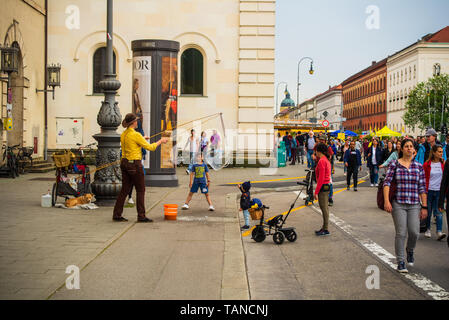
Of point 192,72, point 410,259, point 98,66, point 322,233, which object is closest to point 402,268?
point 410,259

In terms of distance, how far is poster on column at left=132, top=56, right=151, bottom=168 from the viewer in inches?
685

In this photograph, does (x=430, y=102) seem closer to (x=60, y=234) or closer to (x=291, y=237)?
(x=291, y=237)

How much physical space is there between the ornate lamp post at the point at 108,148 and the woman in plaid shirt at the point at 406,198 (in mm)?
6900

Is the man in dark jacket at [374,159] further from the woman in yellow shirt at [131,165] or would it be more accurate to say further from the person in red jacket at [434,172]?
the woman in yellow shirt at [131,165]

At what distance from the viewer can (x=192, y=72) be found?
28047 millimetres

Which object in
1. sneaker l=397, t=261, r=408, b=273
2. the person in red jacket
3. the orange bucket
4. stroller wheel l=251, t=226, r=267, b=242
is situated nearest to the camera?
sneaker l=397, t=261, r=408, b=273

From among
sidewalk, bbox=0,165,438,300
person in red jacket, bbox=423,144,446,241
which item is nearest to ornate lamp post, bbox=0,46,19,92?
sidewalk, bbox=0,165,438,300

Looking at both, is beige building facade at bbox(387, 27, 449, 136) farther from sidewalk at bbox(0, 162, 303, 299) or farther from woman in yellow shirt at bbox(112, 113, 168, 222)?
woman in yellow shirt at bbox(112, 113, 168, 222)

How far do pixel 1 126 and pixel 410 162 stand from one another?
1636cm

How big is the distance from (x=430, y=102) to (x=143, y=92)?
70.0m

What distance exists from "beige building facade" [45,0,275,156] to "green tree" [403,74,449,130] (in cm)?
5566
